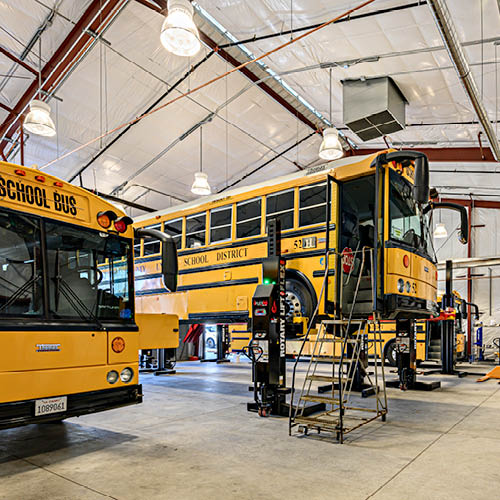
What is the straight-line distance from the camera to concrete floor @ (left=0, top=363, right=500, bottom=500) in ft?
10.6

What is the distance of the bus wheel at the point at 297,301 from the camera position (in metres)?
6.76

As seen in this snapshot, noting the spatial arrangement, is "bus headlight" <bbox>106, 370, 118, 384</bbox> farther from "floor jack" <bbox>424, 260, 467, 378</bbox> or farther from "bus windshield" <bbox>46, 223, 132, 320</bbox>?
"floor jack" <bbox>424, 260, 467, 378</bbox>

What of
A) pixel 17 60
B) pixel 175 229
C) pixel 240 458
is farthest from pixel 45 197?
pixel 17 60

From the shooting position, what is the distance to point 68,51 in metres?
9.88

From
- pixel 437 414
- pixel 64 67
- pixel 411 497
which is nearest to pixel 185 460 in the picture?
pixel 411 497

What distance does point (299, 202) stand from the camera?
705 centimetres

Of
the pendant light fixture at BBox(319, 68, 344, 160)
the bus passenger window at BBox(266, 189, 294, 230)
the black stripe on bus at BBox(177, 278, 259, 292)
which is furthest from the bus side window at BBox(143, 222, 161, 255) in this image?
the pendant light fixture at BBox(319, 68, 344, 160)

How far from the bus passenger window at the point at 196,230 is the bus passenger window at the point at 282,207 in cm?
149

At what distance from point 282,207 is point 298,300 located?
1.47m

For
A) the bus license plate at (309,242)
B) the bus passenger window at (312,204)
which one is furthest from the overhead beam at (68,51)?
the bus license plate at (309,242)

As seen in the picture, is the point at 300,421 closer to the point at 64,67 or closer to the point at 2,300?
the point at 2,300

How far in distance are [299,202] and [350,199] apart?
0.98 meters

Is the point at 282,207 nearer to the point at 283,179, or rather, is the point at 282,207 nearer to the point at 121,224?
the point at 283,179

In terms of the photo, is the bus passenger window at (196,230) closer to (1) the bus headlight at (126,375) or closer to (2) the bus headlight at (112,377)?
(1) the bus headlight at (126,375)
